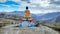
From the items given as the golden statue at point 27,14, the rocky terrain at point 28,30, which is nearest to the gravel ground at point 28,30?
the rocky terrain at point 28,30

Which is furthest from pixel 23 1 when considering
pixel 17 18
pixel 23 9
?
pixel 17 18

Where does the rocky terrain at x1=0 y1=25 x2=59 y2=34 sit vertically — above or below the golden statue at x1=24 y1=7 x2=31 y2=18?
below

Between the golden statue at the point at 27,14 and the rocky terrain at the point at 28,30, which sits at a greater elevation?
the golden statue at the point at 27,14

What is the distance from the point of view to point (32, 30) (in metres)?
1.74

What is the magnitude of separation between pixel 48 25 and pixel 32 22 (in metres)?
0.21

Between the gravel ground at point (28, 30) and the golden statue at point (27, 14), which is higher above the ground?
the golden statue at point (27, 14)

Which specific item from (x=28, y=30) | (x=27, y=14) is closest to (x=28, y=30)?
(x=28, y=30)

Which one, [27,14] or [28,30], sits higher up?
[27,14]

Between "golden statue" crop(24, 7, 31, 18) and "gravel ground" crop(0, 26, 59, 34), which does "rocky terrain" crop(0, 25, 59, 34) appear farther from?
"golden statue" crop(24, 7, 31, 18)

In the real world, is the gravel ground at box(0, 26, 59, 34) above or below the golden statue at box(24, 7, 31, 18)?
below

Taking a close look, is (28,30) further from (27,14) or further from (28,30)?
(27,14)

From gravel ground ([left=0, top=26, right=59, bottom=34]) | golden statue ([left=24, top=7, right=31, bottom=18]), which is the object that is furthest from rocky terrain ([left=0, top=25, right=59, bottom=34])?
golden statue ([left=24, top=7, right=31, bottom=18])

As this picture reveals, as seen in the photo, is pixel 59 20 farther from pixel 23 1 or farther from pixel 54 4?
pixel 23 1

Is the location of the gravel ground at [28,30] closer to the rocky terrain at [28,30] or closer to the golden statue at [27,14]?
the rocky terrain at [28,30]
